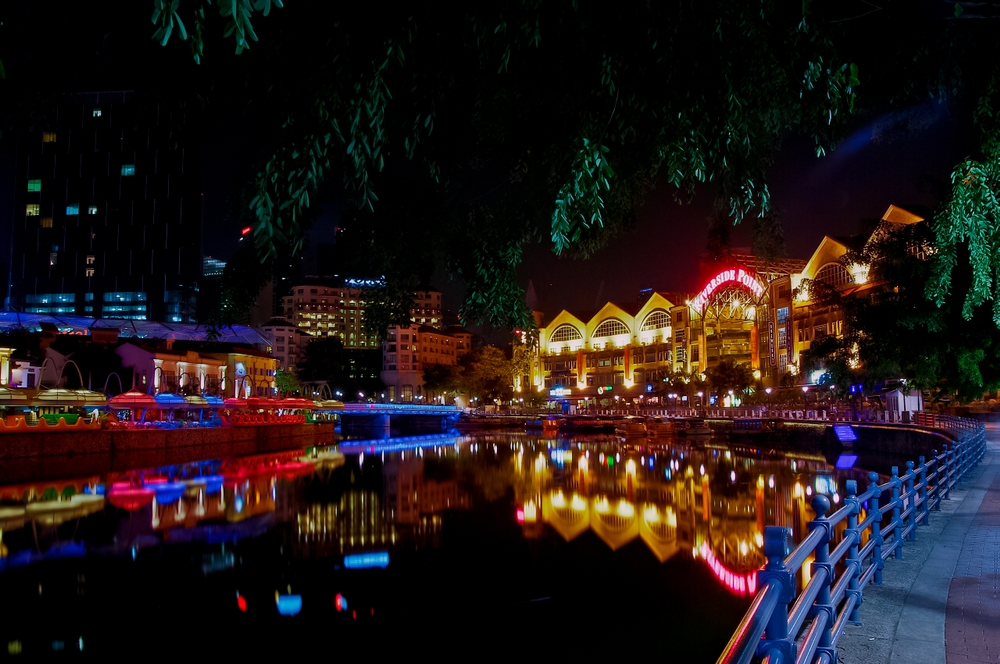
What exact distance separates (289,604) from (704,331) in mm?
78811

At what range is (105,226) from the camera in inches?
4124

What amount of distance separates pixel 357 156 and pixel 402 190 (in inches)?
95.3

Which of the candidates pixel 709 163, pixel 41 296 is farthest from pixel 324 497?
pixel 41 296

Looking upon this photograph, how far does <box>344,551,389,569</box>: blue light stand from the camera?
15555mm

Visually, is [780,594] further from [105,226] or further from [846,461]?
[105,226]

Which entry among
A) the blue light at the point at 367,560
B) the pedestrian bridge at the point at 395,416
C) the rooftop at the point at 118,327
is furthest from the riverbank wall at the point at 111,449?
the pedestrian bridge at the point at 395,416

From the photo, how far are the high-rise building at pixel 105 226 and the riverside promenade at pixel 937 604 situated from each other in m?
103

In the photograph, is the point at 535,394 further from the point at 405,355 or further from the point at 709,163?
the point at 709,163

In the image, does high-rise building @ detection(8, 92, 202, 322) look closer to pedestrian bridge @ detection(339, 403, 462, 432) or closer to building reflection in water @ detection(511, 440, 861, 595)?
pedestrian bridge @ detection(339, 403, 462, 432)

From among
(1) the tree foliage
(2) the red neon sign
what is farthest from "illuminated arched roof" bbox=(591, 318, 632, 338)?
(2) the red neon sign

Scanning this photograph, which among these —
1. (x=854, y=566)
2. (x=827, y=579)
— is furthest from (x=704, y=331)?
(x=827, y=579)

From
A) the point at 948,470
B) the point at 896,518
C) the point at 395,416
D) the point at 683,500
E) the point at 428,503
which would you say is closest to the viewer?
the point at 896,518

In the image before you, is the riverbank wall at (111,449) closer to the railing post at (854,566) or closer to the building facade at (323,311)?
the railing post at (854,566)

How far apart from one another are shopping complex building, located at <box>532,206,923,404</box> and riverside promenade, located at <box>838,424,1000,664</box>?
3456 centimetres
